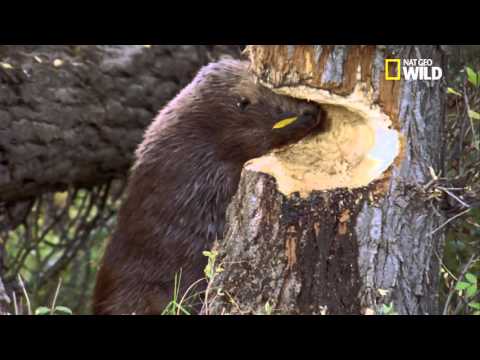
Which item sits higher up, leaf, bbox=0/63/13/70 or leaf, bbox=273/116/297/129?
leaf, bbox=0/63/13/70

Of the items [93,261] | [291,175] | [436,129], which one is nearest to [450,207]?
[436,129]

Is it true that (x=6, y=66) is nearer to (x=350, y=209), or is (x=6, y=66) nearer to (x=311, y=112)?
(x=311, y=112)

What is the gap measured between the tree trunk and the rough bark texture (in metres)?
2.05

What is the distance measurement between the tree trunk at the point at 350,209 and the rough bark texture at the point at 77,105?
205 cm

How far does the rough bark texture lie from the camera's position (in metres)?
5.00

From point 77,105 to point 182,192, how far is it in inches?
46.2

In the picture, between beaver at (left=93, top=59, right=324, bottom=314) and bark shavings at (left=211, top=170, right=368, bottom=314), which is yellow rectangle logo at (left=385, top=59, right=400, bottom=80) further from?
beaver at (left=93, top=59, right=324, bottom=314)

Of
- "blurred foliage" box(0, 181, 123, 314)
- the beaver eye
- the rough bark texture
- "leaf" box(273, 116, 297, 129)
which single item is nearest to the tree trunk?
"leaf" box(273, 116, 297, 129)

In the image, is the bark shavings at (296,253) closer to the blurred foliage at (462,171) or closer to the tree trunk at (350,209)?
the tree trunk at (350,209)

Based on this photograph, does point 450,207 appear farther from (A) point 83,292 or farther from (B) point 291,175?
(A) point 83,292

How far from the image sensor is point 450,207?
3.48m

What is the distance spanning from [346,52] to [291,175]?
1.87ft

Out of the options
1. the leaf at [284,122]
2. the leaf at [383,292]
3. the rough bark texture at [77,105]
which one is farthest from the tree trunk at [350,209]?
the rough bark texture at [77,105]

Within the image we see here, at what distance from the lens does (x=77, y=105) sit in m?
5.32
